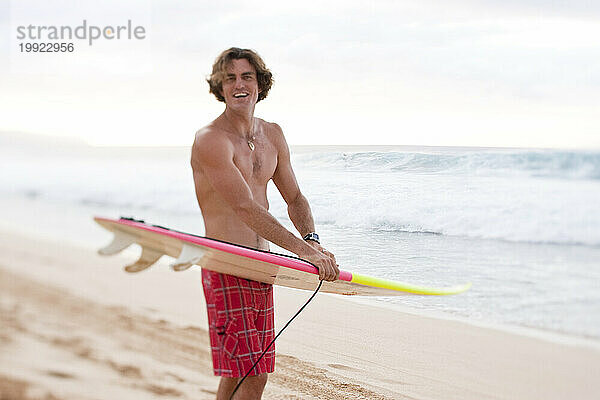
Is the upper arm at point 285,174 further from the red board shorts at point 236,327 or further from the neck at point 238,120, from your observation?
the red board shorts at point 236,327

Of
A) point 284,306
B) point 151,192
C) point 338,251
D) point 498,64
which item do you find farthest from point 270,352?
point 151,192

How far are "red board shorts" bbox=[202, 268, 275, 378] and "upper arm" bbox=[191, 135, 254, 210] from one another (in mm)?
216

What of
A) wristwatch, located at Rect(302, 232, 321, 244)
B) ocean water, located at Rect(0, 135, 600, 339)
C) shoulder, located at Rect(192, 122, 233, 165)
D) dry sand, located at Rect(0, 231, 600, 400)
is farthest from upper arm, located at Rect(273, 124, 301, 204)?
dry sand, located at Rect(0, 231, 600, 400)

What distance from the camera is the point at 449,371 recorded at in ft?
9.02

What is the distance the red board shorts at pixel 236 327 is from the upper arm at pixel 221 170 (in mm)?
216

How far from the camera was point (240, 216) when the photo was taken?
5.90 feet

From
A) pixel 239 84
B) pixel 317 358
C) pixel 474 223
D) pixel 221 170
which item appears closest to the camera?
pixel 221 170

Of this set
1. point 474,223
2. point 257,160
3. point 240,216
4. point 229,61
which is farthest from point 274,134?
point 474,223

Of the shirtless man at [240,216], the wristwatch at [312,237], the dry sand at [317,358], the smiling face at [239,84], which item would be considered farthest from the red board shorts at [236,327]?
the dry sand at [317,358]

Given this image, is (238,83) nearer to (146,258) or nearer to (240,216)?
(240,216)

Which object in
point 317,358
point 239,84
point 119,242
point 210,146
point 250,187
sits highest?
point 239,84

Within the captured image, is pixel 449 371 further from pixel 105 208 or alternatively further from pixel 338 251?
pixel 105 208

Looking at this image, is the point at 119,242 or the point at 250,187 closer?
the point at 119,242

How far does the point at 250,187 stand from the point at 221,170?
16 centimetres
